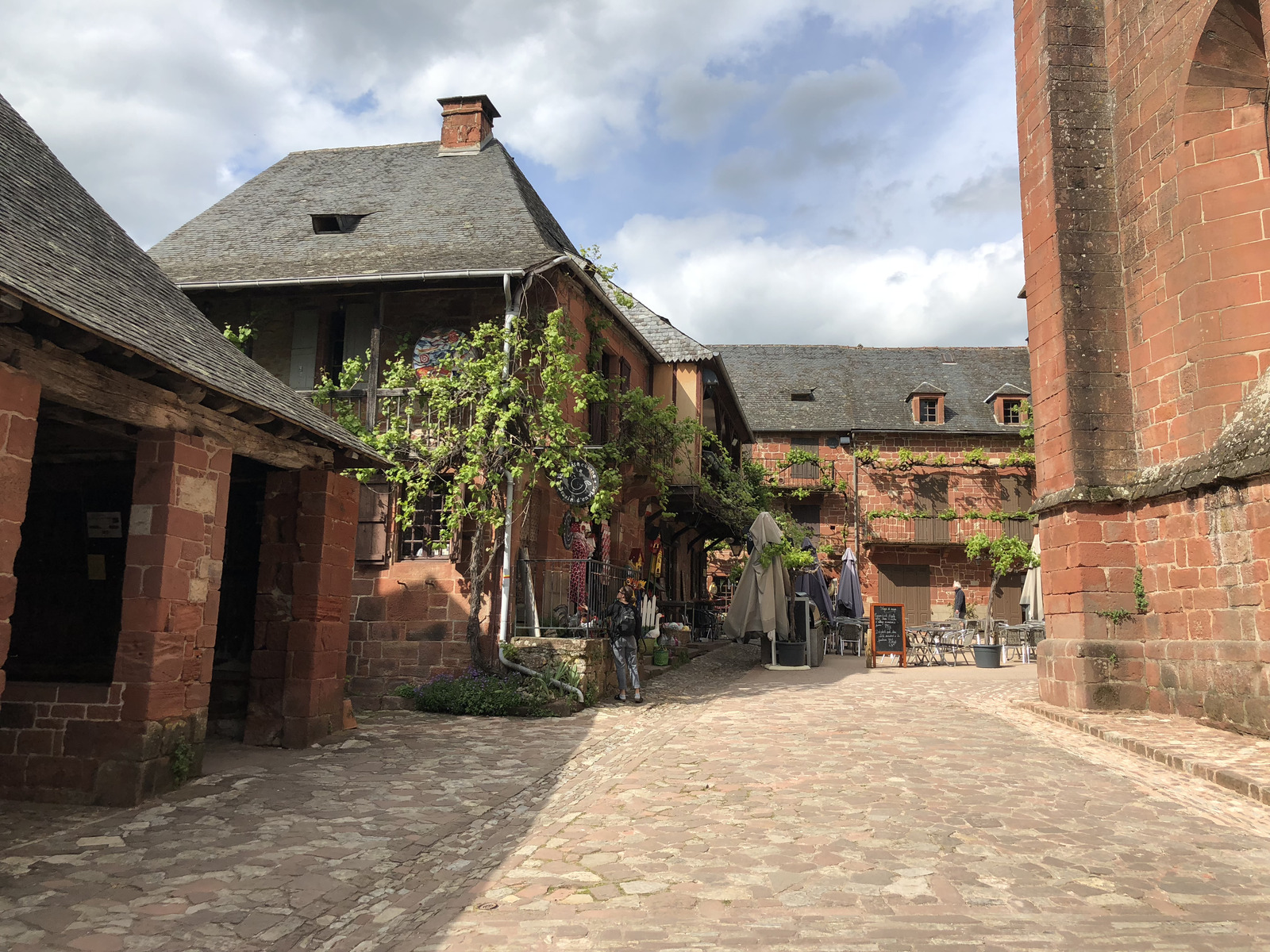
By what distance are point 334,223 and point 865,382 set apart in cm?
2278

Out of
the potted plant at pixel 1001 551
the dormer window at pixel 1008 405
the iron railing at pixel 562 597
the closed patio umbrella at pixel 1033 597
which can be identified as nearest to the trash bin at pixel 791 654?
the closed patio umbrella at pixel 1033 597

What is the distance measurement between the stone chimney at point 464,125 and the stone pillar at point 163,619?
36.0 ft

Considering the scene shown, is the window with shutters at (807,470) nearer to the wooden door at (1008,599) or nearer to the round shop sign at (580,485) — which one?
the wooden door at (1008,599)

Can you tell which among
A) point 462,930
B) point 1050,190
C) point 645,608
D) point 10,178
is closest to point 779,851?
point 462,930

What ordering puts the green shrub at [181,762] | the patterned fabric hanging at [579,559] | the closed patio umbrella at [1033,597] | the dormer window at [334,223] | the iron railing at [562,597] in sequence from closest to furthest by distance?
1. the green shrub at [181,762]
2. the iron railing at [562,597]
3. the patterned fabric hanging at [579,559]
4. the dormer window at [334,223]
5. the closed patio umbrella at [1033,597]

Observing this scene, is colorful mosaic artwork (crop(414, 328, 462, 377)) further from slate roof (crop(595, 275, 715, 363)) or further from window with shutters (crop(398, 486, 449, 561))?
slate roof (crop(595, 275, 715, 363))

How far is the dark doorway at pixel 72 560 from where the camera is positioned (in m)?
8.91

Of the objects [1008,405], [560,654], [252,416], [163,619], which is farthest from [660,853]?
[1008,405]

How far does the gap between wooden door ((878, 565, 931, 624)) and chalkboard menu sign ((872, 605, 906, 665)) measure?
41.6 ft

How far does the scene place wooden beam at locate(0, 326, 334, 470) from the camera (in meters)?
5.47

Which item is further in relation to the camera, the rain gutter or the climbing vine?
the climbing vine

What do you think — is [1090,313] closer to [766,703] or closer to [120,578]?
[766,703]

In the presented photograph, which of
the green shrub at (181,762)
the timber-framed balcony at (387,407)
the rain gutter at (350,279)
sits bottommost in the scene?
the green shrub at (181,762)

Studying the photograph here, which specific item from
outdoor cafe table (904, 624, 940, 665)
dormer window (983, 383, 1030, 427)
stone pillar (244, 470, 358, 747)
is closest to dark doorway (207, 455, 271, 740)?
stone pillar (244, 470, 358, 747)
